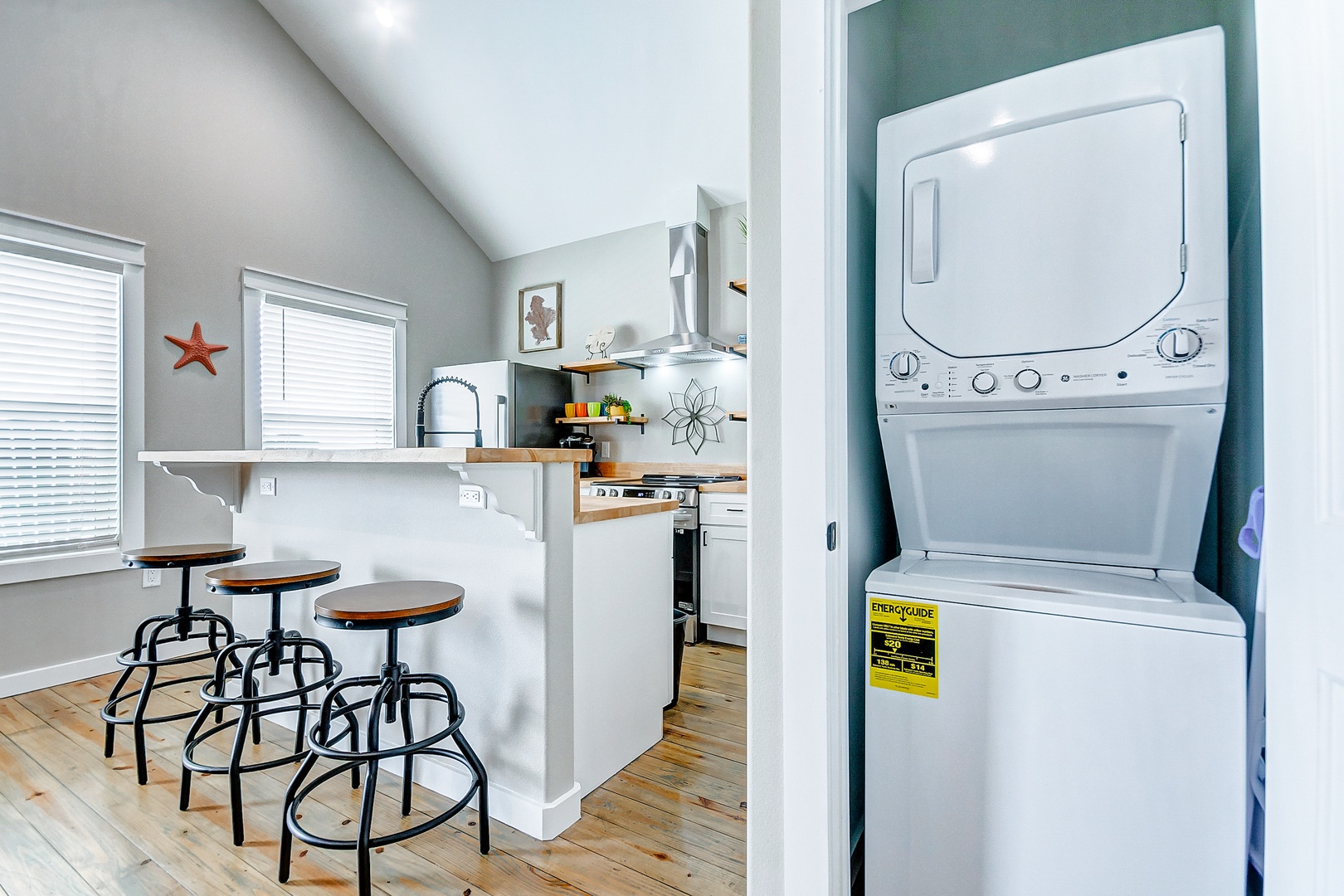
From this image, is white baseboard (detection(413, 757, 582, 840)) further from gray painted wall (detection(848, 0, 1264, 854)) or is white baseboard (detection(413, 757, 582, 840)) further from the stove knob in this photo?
the stove knob

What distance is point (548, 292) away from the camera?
523 centimetres

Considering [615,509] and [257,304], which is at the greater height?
[257,304]

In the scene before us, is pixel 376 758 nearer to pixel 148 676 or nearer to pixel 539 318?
pixel 148 676

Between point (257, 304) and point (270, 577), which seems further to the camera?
point (257, 304)

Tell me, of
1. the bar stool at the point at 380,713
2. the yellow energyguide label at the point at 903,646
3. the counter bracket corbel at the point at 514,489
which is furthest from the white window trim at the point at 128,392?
the yellow energyguide label at the point at 903,646

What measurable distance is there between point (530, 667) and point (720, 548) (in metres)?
1.93

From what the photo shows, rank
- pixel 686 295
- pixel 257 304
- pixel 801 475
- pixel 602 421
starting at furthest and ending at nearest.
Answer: pixel 602 421, pixel 686 295, pixel 257 304, pixel 801 475

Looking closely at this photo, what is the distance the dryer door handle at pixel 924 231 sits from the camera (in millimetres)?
1318

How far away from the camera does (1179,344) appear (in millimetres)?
1123

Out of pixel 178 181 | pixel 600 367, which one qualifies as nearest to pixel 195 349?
pixel 178 181

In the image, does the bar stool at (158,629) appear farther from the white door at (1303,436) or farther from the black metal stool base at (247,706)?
the white door at (1303,436)

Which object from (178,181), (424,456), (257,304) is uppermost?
(178,181)

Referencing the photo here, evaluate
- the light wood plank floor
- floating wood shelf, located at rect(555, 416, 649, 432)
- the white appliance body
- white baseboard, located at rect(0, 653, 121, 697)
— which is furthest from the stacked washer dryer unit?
white baseboard, located at rect(0, 653, 121, 697)

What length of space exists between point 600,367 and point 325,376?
1.90m
